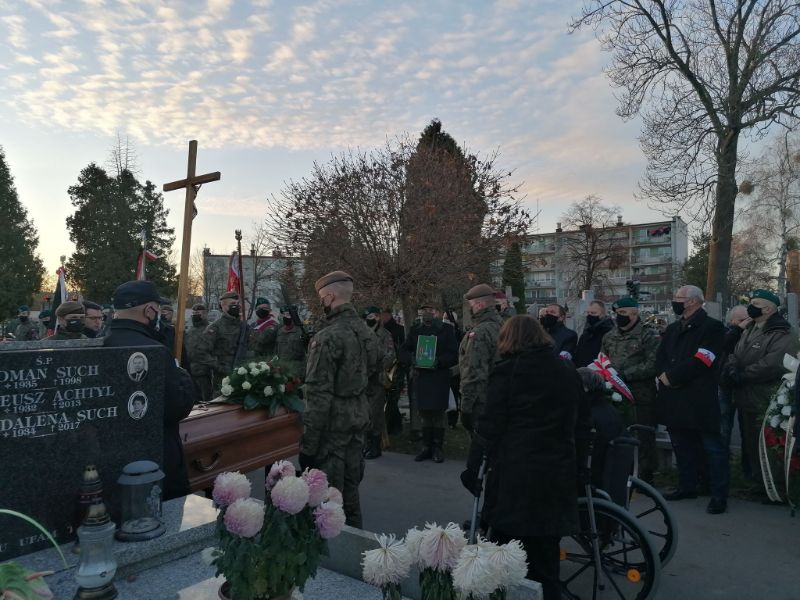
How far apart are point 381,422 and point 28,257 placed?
3421 cm

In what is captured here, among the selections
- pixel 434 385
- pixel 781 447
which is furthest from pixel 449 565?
pixel 434 385

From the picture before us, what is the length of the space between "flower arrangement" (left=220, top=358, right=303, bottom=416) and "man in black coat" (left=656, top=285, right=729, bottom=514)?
146 inches

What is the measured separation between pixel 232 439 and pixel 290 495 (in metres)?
2.68

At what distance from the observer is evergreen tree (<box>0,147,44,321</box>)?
106 feet

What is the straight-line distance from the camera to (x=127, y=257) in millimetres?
34500

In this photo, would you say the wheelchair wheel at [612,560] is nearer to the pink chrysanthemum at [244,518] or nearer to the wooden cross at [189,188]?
the pink chrysanthemum at [244,518]

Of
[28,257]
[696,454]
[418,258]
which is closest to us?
[696,454]

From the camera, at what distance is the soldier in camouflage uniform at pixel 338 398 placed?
4254 millimetres

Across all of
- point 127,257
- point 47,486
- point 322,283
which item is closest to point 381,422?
point 322,283

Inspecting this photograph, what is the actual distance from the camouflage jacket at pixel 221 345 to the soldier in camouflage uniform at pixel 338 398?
14.6 feet

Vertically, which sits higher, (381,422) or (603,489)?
(603,489)

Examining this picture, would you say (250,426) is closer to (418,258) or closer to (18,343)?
(18,343)

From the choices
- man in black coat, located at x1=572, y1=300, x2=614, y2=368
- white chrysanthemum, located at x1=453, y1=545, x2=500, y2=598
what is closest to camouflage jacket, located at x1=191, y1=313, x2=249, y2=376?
man in black coat, located at x1=572, y1=300, x2=614, y2=368

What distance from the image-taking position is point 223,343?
28.3ft
